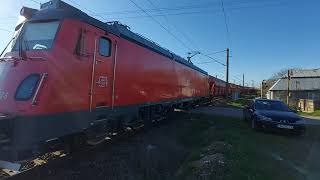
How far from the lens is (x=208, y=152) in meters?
8.97

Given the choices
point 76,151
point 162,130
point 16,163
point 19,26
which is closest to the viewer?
point 16,163

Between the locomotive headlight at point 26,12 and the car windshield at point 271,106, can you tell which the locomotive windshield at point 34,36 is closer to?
the locomotive headlight at point 26,12

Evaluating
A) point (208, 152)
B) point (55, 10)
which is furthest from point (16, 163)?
point (208, 152)

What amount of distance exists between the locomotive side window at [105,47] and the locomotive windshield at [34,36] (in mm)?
1458

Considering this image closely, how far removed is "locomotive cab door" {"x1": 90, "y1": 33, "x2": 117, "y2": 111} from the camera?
8008mm

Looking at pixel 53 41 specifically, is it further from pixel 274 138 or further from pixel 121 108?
pixel 274 138

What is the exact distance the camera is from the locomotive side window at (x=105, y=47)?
27.5 feet

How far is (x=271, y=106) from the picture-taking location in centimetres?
1495

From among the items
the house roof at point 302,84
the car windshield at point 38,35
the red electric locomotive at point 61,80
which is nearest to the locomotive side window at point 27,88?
the red electric locomotive at point 61,80

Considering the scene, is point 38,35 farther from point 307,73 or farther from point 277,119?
point 307,73

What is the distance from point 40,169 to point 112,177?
5.87 feet

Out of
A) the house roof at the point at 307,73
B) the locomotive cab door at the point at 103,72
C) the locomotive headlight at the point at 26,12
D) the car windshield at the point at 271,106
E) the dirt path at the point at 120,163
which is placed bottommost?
the dirt path at the point at 120,163

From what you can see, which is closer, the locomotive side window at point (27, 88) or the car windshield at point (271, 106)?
the locomotive side window at point (27, 88)

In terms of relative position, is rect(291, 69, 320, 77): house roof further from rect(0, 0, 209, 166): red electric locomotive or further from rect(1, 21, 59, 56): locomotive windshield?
rect(1, 21, 59, 56): locomotive windshield
